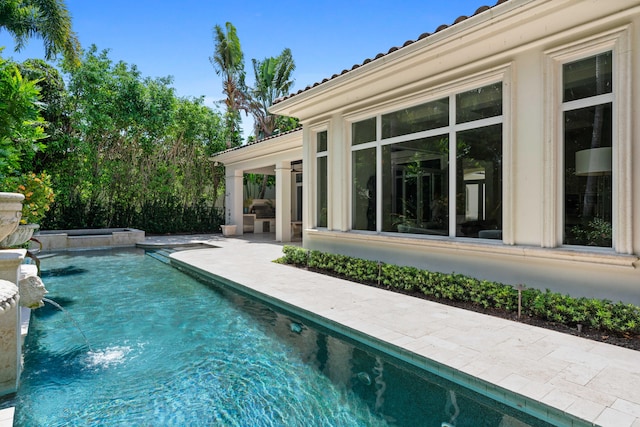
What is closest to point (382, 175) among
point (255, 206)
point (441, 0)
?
point (441, 0)

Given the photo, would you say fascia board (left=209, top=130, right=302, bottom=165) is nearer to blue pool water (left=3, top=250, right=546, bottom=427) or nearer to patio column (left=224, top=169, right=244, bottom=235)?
patio column (left=224, top=169, right=244, bottom=235)

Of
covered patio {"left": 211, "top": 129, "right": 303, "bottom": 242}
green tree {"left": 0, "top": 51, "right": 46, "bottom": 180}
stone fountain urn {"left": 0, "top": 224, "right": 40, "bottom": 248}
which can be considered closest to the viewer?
stone fountain urn {"left": 0, "top": 224, "right": 40, "bottom": 248}

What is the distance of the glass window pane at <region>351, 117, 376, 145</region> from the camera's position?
8383mm

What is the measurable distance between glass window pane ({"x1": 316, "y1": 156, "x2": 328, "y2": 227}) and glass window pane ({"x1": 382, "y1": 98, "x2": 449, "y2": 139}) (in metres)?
2.20

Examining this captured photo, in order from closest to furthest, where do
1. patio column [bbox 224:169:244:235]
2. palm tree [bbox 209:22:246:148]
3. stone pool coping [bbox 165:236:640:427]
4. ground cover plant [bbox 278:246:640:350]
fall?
1. stone pool coping [bbox 165:236:640:427]
2. ground cover plant [bbox 278:246:640:350]
3. patio column [bbox 224:169:244:235]
4. palm tree [bbox 209:22:246:148]

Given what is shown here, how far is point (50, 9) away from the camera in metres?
14.2

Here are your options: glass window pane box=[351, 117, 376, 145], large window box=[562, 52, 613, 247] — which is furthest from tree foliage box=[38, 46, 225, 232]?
large window box=[562, 52, 613, 247]

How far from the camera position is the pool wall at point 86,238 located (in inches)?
532

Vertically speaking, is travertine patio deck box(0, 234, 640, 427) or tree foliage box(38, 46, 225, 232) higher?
tree foliage box(38, 46, 225, 232)

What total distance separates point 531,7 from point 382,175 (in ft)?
13.7

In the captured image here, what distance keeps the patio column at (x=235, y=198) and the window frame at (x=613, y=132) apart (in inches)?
582

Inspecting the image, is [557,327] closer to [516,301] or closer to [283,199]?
[516,301]

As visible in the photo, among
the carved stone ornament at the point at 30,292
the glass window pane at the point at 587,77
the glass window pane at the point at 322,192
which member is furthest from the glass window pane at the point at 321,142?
the carved stone ornament at the point at 30,292

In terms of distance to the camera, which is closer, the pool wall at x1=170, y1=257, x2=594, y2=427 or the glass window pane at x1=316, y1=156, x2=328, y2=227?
the pool wall at x1=170, y1=257, x2=594, y2=427
